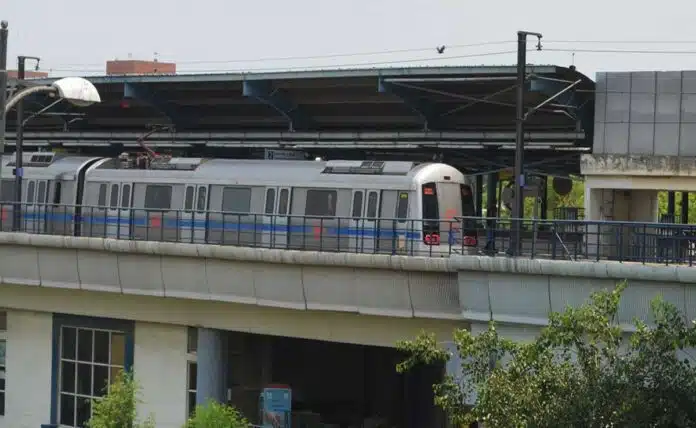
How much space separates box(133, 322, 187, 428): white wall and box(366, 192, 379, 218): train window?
18.0 ft

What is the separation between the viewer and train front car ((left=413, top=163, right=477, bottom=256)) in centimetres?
3419

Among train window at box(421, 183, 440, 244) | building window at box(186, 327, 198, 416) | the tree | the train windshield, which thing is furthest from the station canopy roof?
the tree

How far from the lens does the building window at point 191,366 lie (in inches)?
1425

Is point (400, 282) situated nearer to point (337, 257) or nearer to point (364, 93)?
point (337, 257)

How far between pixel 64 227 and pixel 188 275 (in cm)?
823

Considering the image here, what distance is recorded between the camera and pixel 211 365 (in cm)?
3556

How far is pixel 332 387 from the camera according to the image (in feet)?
140

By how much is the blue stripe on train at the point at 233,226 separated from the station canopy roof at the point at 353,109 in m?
4.62

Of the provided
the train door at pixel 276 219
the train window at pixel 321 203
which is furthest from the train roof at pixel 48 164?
the train window at pixel 321 203

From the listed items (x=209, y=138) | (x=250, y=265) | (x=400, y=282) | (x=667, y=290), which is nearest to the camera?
(x=667, y=290)

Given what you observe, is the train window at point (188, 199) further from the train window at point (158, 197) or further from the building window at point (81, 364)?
the building window at point (81, 364)

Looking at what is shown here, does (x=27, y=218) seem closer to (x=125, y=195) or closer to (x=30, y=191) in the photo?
(x=30, y=191)

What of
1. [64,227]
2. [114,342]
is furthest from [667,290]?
[64,227]

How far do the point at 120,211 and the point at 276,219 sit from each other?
5102 mm
